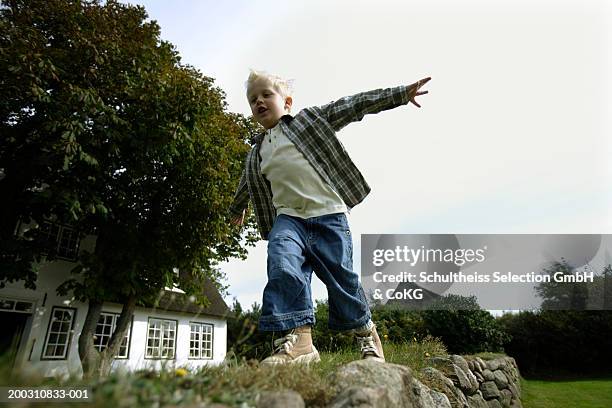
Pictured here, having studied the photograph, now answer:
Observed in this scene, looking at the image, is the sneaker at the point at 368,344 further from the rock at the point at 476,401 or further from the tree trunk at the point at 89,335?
the tree trunk at the point at 89,335

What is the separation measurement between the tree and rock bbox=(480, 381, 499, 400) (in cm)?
768

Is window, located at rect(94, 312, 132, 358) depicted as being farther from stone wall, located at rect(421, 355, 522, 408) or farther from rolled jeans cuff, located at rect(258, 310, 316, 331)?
rolled jeans cuff, located at rect(258, 310, 316, 331)

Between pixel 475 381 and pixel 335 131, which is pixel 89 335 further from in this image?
pixel 335 131

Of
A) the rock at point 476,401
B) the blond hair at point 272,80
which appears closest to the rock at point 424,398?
the blond hair at point 272,80

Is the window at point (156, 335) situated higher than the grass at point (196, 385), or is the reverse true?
the grass at point (196, 385)

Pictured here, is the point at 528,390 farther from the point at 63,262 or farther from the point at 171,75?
the point at 63,262

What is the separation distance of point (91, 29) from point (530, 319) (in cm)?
2154

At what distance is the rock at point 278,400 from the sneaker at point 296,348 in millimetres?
829

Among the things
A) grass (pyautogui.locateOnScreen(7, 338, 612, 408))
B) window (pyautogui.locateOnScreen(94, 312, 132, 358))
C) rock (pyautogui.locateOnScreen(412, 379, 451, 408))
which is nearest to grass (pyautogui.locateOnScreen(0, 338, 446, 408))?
grass (pyautogui.locateOnScreen(7, 338, 612, 408))

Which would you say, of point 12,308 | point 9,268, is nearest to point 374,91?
point 9,268

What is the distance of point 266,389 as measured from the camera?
1.72m

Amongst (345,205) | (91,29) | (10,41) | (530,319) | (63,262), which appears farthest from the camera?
(530,319)

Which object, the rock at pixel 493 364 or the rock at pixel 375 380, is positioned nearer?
the rock at pixel 375 380

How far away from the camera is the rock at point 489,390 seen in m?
9.84
